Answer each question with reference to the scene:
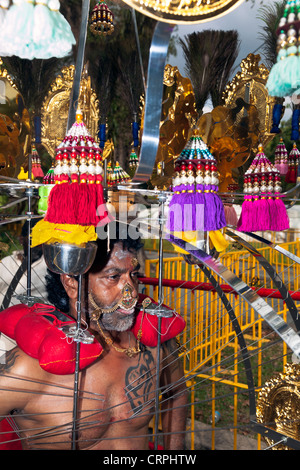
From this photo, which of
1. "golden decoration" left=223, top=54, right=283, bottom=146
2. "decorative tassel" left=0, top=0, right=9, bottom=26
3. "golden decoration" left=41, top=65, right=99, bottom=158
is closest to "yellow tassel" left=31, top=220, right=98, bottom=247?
Result: "golden decoration" left=41, top=65, right=99, bottom=158

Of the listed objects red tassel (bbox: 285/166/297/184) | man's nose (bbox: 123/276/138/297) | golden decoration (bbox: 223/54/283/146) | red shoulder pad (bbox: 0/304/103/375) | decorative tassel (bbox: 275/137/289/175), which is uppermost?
golden decoration (bbox: 223/54/283/146)

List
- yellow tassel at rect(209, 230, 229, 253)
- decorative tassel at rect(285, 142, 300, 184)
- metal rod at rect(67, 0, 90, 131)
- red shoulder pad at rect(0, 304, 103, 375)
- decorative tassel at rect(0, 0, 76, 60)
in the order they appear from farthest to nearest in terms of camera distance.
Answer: decorative tassel at rect(285, 142, 300, 184)
yellow tassel at rect(209, 230, 229, 253)
red shoulder pad at rect(0, 304, 103, 375)
metal rod at rect(67, 0, 90, 131)
decorative tassel at rect(0, 0, 76, 60)

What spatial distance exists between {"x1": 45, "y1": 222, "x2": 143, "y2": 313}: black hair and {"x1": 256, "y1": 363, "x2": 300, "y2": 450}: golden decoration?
106cm

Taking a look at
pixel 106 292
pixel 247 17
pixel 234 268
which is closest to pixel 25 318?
pixel 106 292

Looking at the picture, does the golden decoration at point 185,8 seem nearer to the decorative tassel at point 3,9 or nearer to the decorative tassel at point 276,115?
the decorative tassel at point 3,9

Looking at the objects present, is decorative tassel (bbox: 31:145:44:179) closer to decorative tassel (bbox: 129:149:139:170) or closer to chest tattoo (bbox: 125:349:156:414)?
decorative tassel (bbox: 129:149:139:170)

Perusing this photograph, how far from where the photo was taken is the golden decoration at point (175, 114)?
6.73 feet

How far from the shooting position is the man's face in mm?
2451

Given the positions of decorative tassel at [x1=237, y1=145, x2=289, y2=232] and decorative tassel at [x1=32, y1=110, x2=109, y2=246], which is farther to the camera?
decorative tassel at [x1=237, y1=145, x2=289, y2=232]

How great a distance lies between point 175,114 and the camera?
2074mm

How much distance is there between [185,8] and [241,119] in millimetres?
1198

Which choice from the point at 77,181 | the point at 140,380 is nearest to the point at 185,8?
the point at 77,181

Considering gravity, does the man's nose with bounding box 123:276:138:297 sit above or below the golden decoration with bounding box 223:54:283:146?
below

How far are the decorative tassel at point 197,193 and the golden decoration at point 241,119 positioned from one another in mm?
417
